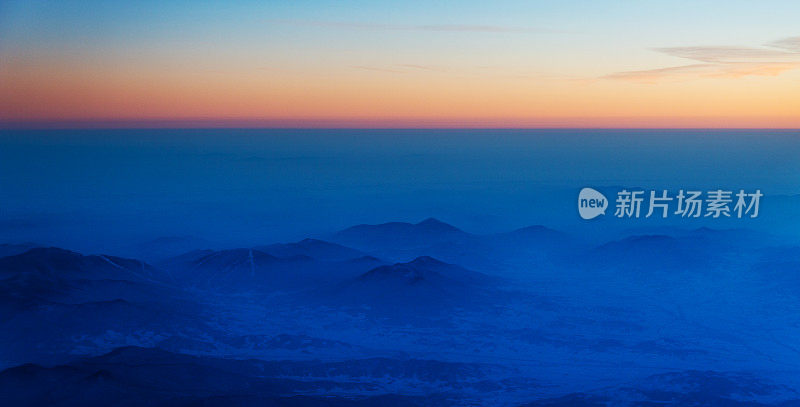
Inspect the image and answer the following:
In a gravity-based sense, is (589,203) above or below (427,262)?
above

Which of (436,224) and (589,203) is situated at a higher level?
(589,203)

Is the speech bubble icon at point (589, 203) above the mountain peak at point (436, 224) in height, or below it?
above

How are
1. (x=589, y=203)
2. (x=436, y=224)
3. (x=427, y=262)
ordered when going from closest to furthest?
(x=589, y=203), (x=436, y=224), (x=427, y=262)

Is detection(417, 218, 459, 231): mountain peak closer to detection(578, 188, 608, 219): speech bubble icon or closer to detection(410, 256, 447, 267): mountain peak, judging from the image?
detection(410, 256, 447, 267): mountain peak

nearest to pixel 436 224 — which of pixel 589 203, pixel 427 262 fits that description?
pixel 427 262

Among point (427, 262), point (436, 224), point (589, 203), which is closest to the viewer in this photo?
point (589, 203)

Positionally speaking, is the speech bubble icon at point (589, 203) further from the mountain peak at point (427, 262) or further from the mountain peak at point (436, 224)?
the mountain peak at point (427, 262)

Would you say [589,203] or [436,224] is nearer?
[589,203]

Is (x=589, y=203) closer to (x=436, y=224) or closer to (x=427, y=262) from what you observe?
(x=436, y=224)
